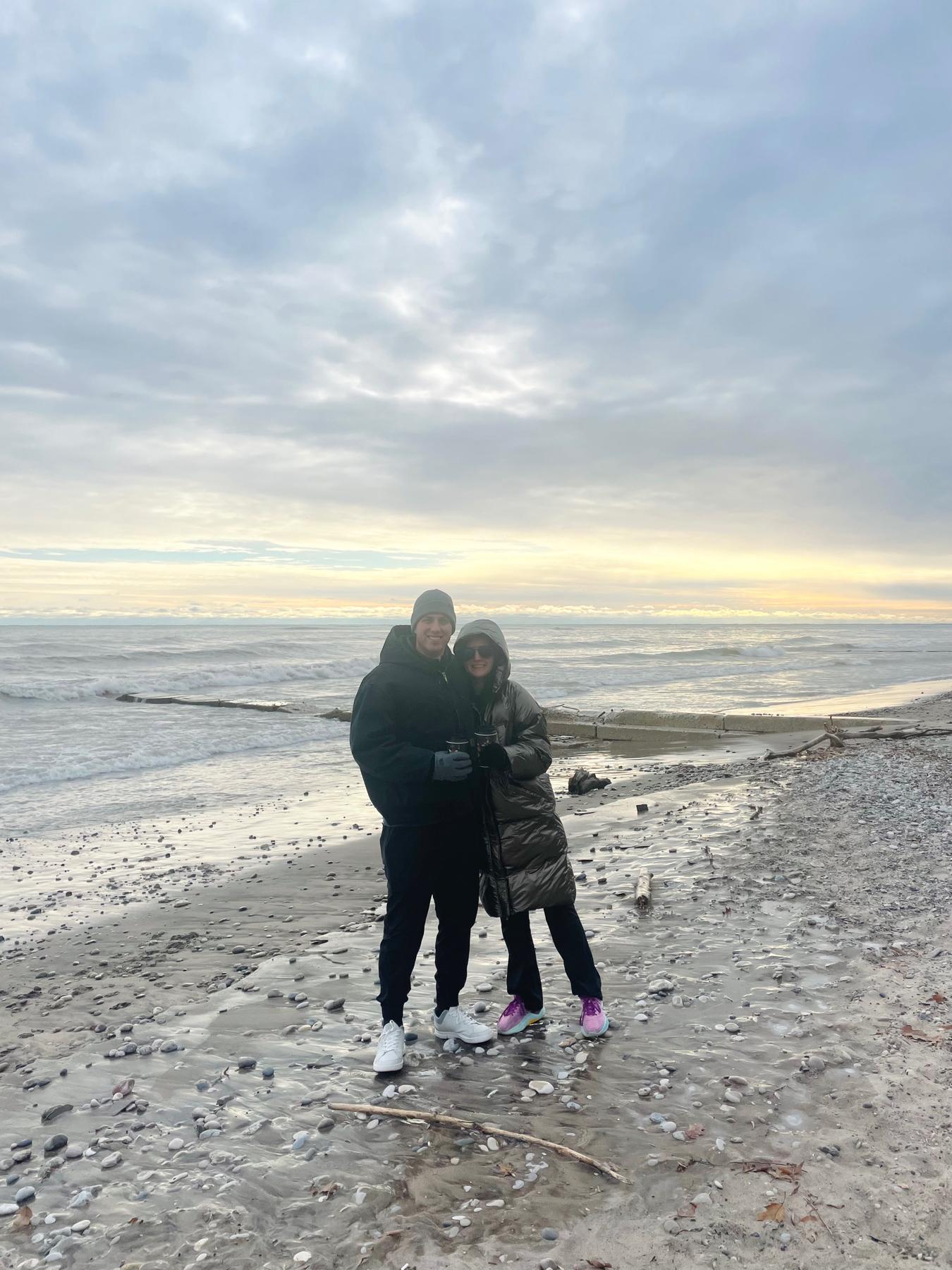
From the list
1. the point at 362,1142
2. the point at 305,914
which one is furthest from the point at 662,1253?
the point at 305,914

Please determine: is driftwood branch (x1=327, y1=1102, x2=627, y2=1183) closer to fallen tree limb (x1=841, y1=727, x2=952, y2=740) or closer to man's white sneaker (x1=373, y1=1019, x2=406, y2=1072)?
man's white sneaker (x1=373, y1=1019, x2=406, y2=1072)

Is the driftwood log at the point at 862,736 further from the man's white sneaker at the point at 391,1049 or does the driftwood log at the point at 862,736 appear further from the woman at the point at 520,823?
the man's white sneaker at the point at 391,1049

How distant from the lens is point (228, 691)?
35.0m

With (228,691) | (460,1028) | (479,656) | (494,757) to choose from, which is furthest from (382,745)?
(228,691)

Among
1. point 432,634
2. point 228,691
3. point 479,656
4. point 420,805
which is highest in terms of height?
point 432,634

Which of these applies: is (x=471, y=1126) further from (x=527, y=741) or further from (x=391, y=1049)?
(x=527, y=741)

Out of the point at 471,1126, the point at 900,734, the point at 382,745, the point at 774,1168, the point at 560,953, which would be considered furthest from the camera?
the point at 900,734

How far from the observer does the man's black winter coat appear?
4480 millimetres

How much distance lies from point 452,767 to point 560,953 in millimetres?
1451

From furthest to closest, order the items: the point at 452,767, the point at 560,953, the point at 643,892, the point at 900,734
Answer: the point at 900,734 < the point at 643,892 < the point at 560,953 < the point at 452,767

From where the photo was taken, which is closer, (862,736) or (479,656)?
(479,656)

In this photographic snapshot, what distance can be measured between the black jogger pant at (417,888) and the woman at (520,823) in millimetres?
134

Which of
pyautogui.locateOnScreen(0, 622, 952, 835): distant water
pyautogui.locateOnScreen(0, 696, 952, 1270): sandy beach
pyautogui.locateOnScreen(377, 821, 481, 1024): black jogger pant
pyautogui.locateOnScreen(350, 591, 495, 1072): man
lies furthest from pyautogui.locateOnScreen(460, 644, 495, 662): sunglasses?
pyautogui.locateOnScreen(0, 622, 952, 835): distant water

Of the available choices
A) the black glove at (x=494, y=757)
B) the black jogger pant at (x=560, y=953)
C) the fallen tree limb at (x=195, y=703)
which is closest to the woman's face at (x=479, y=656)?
the black glove at (x=494, y=757)
